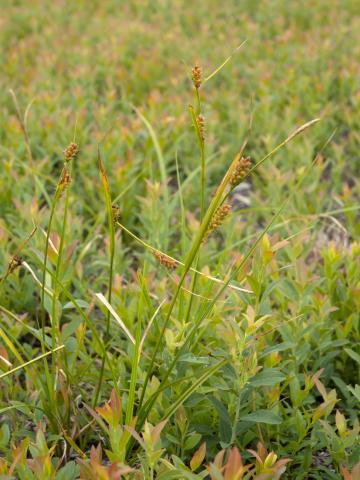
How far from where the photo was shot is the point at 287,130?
377 centimetres

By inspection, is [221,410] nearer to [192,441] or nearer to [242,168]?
[192,441]

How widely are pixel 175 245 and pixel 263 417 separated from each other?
1.38 meters

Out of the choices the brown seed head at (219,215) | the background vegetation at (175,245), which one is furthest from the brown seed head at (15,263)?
the brown seed head at (219,215)

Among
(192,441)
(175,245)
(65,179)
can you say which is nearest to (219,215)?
(65,179)

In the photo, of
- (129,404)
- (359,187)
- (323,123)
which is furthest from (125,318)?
(323,123)

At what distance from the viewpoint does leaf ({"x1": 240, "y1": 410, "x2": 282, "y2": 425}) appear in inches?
64.0

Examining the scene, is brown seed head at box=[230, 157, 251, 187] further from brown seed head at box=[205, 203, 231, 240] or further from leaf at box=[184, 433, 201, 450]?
leaf at box=[184, 433, 201, 450]

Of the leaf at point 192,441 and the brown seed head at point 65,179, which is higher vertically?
the brown seed head at point 65,179

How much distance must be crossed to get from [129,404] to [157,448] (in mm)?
128

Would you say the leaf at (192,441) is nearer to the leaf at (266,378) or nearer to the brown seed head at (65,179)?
Answer: the leaf at (266,378)

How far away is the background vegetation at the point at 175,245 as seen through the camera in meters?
1.69

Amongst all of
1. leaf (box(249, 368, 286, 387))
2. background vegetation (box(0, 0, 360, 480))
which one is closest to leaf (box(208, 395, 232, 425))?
background vegetation (box(0, 0, 360, 480))

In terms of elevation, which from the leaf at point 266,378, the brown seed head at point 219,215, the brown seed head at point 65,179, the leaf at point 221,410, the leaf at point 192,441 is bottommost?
the leaf at point 192,441

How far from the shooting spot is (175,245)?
294 cm
